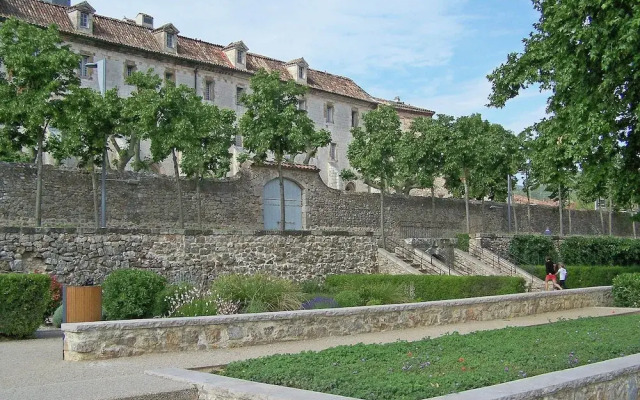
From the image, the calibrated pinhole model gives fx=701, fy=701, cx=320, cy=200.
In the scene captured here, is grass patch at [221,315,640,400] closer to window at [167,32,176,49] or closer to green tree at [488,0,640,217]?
green tree at [488,0,640,217]

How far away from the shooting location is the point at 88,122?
79.2ft

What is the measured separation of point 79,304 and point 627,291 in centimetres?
1457

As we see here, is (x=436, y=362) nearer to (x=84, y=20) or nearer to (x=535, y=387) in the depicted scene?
(x=535, y=387)

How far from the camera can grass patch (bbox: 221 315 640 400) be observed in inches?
281

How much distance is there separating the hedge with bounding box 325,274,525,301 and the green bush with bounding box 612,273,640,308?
319cm

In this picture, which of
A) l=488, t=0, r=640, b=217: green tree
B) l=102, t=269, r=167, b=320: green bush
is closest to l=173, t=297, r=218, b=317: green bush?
l=102, t=269, r=167, b=320: green bush

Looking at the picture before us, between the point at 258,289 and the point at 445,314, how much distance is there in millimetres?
4048

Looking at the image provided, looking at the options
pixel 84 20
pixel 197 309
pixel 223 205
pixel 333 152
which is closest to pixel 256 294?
pixel 197 309

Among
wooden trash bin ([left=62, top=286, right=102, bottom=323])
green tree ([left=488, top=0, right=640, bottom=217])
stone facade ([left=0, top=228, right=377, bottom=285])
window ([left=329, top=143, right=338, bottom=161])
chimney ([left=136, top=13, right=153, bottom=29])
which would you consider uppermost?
chimney ([left=136, top=13, right=153, bottom=29])

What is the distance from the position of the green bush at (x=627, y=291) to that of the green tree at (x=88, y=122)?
53.5 ft

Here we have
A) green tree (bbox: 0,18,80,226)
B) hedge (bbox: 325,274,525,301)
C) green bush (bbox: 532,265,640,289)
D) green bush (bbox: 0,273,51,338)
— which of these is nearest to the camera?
green bush (bbox: 0,273,51,338)

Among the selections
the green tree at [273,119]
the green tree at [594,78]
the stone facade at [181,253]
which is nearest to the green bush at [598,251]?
the stone facade at [181,253]

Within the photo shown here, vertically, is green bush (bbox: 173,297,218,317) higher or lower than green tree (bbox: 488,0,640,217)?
lower

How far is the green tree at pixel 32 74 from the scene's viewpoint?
20844 mm
